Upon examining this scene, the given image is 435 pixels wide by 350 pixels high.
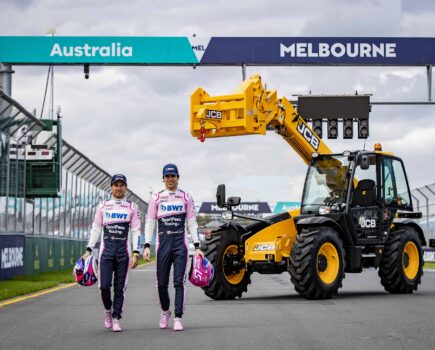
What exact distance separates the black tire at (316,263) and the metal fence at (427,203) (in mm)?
17252

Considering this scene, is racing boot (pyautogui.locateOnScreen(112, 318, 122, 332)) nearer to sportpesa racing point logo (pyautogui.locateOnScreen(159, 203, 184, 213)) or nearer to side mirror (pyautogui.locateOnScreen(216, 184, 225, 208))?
sportpesa racing point logo (pyautogui.locateOnScreen(159, 203, 184, 213))

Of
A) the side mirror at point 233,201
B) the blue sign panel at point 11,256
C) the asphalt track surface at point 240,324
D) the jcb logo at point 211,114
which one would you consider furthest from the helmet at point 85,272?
the blue sign panel at point 11,256

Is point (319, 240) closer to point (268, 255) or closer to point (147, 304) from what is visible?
point (268, 255)

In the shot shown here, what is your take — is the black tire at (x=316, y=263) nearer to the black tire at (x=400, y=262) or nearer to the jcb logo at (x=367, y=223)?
the jcb logo at (x=367, y=223)

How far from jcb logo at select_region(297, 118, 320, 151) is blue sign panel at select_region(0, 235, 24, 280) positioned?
23.7ft

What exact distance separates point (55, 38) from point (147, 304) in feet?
47.7

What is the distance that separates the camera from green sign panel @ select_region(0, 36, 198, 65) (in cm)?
2705

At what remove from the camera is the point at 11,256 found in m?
22.3

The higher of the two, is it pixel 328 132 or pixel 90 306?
pixel 328 132

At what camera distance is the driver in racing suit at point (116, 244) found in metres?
10.2

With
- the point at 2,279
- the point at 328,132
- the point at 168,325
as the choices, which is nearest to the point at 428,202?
the point at 328,132

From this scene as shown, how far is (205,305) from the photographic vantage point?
1405 cm

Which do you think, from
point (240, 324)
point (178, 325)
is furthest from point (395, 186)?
point (178, 325)

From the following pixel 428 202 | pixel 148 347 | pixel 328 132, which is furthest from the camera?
pixel 428 202
